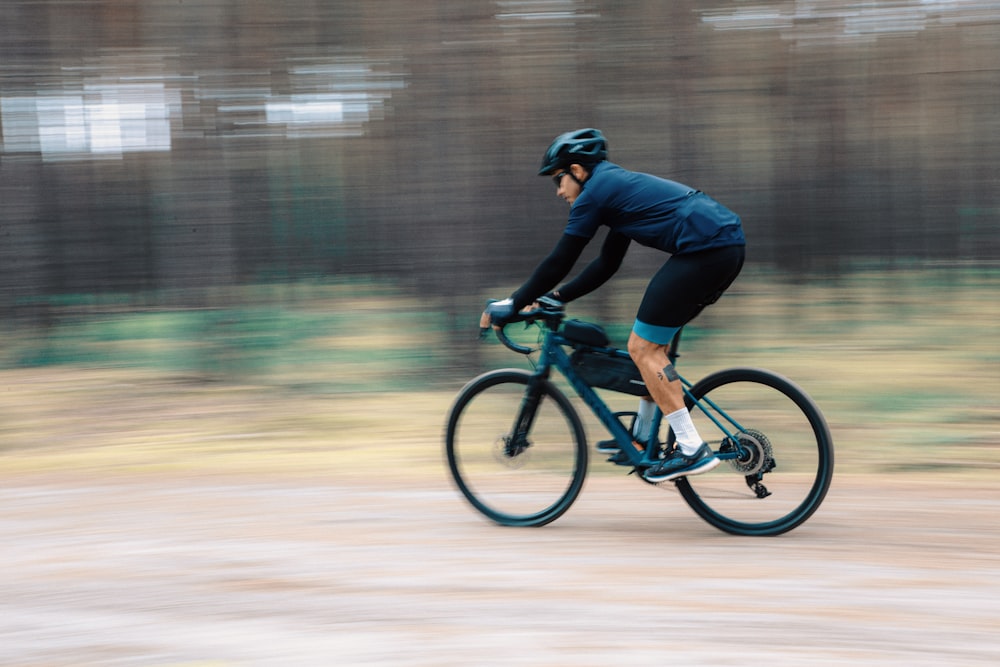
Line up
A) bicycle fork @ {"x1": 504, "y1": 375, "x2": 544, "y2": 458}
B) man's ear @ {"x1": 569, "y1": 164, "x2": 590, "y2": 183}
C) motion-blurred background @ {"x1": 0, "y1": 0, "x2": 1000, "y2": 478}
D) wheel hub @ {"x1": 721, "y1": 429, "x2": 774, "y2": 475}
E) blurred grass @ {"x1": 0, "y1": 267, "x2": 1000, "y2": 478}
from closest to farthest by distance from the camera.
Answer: wheel hub @ {"x1": 721, "y1": 429, "x2": 774, "y2": 475}
man's ear @ {"x1": 569, "y1": 164, "x2": 590, "y2": 183}
bicycle fork @ {"x1": 504, "y1": 375, "x2": 544, "y2": 458}
blurred grass @ {"x1": 0, "y1": 267, "x2": 1000, "y2": 478}
motion-blurred background @ {"x1": 0, "y1": 0, "x2": 1000, "y2": 478}

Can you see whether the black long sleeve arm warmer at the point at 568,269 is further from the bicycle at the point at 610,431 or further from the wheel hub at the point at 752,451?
the wheel hub at the point at 752,451

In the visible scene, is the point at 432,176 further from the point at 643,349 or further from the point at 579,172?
the point at 643,349

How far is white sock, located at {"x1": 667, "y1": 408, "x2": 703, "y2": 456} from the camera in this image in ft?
17.2

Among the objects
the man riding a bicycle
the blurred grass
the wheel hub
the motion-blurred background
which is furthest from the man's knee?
the motion-blurred background

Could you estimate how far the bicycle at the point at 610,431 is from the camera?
5246 mm

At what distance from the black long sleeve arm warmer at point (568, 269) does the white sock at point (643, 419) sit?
0.68m

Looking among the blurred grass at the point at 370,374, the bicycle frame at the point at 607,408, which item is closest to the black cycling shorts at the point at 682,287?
the bicycle frame at the point at 607,408

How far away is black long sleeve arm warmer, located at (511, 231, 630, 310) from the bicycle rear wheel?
2.61ft

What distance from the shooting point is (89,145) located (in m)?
12.0

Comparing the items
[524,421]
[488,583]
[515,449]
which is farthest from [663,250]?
[488,583]

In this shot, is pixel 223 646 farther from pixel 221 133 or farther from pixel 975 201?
pixel 975 201

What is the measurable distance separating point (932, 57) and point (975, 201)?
164 cm

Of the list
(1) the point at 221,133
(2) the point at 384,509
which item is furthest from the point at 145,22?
(2) the point at 384,509

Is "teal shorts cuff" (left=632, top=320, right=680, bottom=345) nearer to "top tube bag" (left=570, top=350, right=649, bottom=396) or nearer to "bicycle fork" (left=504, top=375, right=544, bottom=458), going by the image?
"top tube bag" (left=570, top=350, right=649, bottom=396)
